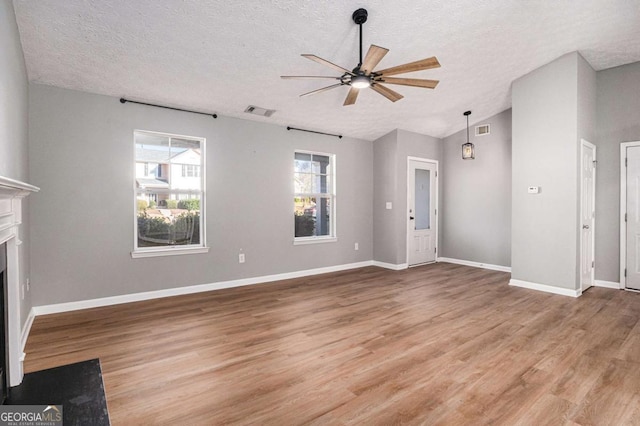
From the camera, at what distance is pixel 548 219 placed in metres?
4.62

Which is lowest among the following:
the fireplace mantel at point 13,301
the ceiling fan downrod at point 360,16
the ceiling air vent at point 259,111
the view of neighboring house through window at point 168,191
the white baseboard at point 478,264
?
the white baseboard at point 478,264

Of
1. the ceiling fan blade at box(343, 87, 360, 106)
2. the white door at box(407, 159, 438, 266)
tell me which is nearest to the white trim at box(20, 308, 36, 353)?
the ceiling fan blade at box(343, 87, 360, 106)

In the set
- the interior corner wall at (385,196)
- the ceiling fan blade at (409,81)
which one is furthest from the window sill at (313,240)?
the ceiling fan blade at (409,81)

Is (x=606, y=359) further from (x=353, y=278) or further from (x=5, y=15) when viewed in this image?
(x=5, y=15)

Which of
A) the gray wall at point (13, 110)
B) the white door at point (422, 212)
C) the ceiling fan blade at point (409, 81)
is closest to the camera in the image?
the gray wall at point (13, 110)

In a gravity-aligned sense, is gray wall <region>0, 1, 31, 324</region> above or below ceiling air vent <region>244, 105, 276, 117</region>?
below

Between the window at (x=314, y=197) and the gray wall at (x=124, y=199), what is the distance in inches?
8.5

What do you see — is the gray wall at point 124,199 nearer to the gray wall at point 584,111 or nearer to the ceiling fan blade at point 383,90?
the ceiling fan blade at point 383,90

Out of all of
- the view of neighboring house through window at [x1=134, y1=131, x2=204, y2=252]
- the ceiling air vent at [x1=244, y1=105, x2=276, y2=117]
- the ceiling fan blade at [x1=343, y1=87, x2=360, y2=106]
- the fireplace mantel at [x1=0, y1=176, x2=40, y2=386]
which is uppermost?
the ceiling air vent at [x1=244, y1=105, x2=276, y2=117]

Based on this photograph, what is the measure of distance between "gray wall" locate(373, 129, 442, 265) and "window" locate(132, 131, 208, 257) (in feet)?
11.5

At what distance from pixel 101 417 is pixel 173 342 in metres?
1.06

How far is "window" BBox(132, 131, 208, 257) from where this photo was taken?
14.3 ft

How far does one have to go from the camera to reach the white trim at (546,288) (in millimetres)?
4406

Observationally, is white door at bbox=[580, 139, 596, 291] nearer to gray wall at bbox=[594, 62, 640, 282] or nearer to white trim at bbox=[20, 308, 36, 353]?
gray wall at bbox=[594, 62, 640, 282]
